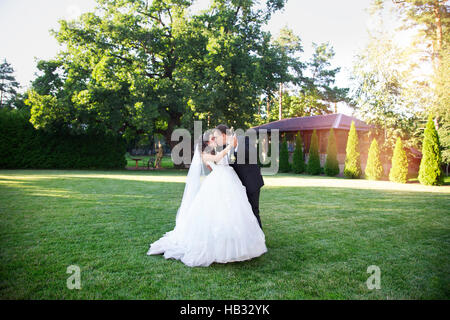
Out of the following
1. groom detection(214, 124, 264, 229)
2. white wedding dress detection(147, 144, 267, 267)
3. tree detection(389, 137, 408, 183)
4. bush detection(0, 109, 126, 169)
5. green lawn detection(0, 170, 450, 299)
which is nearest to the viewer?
green lawn detection(0, 170, 450, 299)

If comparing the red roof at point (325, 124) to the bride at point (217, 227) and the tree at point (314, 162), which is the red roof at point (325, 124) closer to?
the tree at point (314, 162)

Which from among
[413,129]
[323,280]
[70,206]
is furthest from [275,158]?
[323,280]

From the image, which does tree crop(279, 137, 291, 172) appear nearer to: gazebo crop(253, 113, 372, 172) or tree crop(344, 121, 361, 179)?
gazebo crop(253, 113, 372, 172)

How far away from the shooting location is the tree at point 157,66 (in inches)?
728

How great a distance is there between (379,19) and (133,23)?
723 inches

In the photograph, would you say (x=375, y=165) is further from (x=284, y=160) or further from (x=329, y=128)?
(x=284, y=160)

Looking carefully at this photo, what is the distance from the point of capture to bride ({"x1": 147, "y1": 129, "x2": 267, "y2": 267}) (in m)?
3.63

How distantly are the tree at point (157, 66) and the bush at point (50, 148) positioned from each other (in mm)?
1458

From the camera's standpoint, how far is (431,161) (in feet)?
45.6

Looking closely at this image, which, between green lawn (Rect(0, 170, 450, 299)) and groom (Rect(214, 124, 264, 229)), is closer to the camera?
green lawn (Rect(0, 170, 450, 299))

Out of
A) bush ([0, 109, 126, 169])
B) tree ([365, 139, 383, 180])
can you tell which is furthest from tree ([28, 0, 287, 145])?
tree ([365, 139, 383, 180])

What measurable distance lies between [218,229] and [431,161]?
15.1m

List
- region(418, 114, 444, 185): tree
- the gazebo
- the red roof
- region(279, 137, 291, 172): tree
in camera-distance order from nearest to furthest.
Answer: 1. region(418, 114, 444, 185): tree
2. region(279, 137, 291, 172): tree
3. the red roof
4. the gazebo

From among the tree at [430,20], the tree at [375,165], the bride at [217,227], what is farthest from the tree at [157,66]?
the bride at [217,227]
